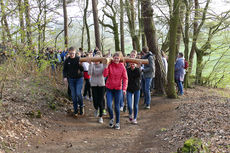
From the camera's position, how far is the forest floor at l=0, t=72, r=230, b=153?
488 cm

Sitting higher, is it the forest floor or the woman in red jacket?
the woman in red jacket

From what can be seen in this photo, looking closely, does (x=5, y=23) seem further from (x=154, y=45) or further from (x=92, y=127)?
(x=154, y=45)

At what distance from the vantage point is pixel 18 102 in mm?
7148

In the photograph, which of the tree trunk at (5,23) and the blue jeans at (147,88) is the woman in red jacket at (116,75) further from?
the tree trunk at (5,23)

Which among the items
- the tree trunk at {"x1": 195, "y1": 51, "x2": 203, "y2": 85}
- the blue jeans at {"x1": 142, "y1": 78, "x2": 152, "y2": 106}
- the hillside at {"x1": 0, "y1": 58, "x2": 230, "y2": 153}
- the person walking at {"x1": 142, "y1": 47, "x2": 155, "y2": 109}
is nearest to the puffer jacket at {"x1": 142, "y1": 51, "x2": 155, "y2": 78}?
the person walking at {"x1": 142, "y1": 47, "x2": 155, "y2": 109}

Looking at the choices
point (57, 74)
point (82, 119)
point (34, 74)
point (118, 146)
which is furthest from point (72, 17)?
point (118, 146)

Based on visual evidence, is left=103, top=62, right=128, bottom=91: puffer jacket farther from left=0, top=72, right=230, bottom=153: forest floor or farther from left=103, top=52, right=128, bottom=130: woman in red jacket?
left=0, top=72, right=230, bottom=153: forest floor

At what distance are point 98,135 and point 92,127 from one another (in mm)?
653

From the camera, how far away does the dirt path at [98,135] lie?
16.7ft

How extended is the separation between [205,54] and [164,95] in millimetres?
8745

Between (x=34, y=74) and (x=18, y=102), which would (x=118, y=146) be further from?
(x=34, y=74)

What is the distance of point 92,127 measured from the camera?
6.59m

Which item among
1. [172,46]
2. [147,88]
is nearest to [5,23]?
[147,88]

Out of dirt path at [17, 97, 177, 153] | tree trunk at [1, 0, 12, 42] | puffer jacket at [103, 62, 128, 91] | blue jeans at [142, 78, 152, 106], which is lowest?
dirt path at [17, 97, 177, 153]
